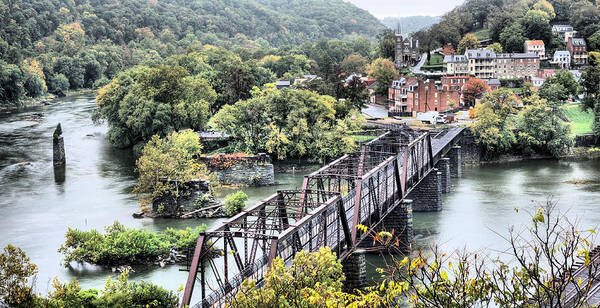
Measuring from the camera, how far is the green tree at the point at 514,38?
128125 mm

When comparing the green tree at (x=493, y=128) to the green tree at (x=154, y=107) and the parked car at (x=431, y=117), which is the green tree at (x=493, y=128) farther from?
the green tree at (x=154, y=107)

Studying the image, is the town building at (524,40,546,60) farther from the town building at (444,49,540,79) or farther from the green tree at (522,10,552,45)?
the town building at (444,49,540,79)

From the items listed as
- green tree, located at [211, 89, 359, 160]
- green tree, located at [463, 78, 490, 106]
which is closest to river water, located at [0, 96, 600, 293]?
green tree, located at [211, 89, 359, 160]

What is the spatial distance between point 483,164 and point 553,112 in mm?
11105

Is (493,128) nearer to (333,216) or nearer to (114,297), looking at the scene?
(333,216)

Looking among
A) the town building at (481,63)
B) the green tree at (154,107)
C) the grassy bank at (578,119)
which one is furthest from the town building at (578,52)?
the green tree at (154,107)

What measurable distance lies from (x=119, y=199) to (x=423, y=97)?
48478 mm

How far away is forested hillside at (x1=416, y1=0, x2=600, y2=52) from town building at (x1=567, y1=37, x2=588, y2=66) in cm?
201

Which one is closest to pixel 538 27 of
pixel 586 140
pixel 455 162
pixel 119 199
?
pixel 586 140

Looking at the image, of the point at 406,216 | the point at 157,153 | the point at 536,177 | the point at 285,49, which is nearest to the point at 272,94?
the point at 157,153

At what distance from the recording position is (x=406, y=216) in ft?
139

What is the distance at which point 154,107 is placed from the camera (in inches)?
2894

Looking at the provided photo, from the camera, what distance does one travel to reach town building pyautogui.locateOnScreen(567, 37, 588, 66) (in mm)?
124500

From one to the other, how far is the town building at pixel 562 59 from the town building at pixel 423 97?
116 ft
